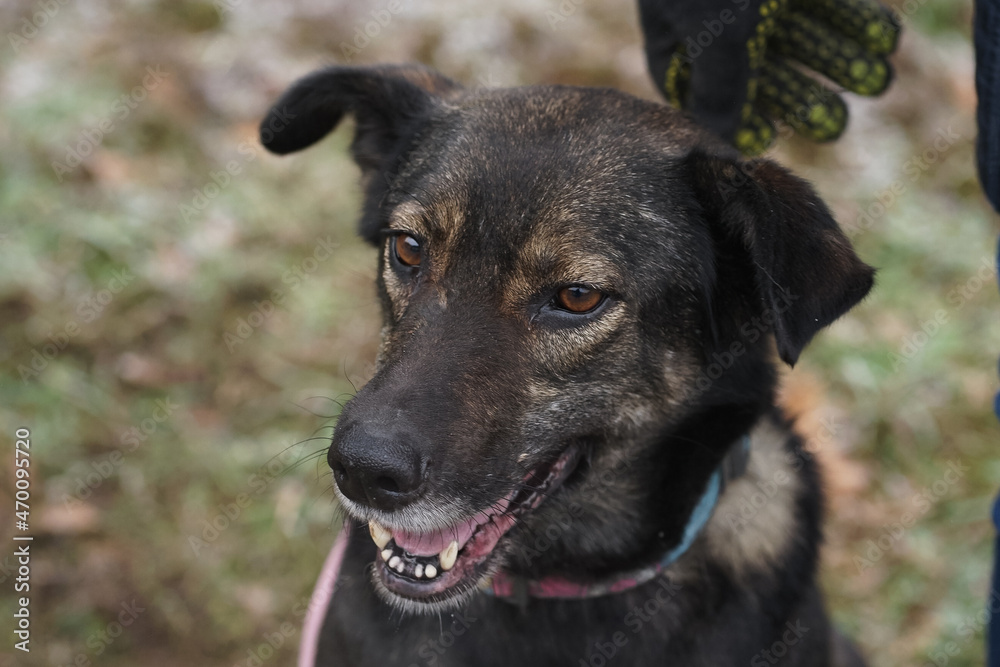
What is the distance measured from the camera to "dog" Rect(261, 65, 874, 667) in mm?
2406

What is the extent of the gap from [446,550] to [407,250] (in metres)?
0.91

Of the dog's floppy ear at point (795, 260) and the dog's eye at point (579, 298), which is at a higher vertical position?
the dog's floppy ear at point (795, 260)

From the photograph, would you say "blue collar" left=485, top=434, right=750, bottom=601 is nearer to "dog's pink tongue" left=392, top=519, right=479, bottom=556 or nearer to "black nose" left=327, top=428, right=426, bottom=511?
"dog's pink tongue" left=392, top=519, right=479, bottom=556

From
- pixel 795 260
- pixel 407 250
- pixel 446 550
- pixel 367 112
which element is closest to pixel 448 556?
pixel 446 550

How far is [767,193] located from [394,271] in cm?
115

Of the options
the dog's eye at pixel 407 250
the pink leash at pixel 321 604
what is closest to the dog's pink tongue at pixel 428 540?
the pink leash at pixel 321 604

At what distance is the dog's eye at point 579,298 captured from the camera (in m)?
2.55

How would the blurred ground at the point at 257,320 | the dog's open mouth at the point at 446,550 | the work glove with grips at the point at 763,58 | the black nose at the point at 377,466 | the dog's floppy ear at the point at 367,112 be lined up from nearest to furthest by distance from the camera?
the black nose at the point at 377,466
the dog's open mouth at the point at 446,550
the work glove with grips at the point at 763,58
the dog's floppy ear at the point at 367,112
the blurred ground at the point at 257,320

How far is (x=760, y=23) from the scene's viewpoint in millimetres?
2830

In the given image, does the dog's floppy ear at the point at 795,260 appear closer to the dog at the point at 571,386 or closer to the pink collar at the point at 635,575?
the dog at the point at 571,386

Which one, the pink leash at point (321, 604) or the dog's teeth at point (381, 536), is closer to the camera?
the dog's teeth at point (381, 536)

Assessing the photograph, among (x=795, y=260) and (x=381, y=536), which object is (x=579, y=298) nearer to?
(x=795, y=260)

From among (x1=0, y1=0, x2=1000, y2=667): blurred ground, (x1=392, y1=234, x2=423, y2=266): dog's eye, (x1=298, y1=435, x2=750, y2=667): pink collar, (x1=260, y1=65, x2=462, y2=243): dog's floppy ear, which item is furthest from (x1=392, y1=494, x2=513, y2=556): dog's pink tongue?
(x1=0, y1=0, x2=1000, y2=667): blurred ground

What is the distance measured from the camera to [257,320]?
5363 mm
